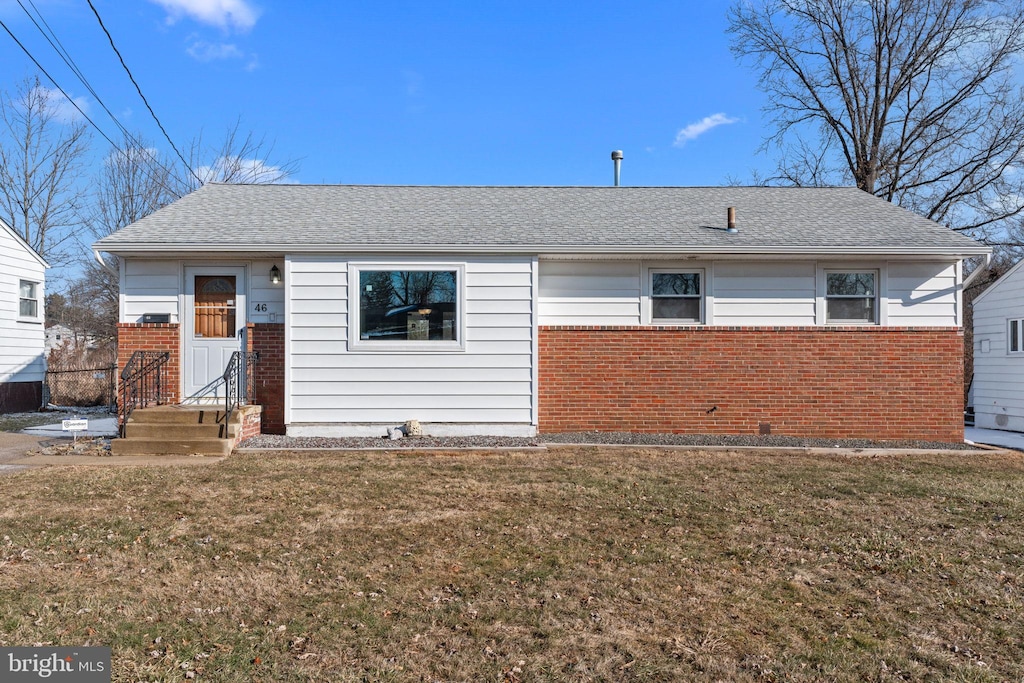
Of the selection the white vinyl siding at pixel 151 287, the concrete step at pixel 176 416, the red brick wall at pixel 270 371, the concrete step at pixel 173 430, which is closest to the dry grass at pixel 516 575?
the concrete step at pixel 173 430

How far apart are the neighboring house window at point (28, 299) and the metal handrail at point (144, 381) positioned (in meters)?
9.30

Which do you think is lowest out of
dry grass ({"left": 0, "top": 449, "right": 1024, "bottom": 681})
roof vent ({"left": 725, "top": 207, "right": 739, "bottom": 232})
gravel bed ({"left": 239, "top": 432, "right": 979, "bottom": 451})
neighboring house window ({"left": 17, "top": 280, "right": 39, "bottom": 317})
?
dry grass ({"left": 0, "top": 449, "right": 1024, "bottom": 681})

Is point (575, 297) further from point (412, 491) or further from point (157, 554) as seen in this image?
point (157, 554)

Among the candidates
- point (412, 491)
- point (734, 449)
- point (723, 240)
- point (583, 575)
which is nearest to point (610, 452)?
point (734, 449)

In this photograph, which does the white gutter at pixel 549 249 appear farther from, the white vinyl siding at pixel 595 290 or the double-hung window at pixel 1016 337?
the double-hung window at pixel 1016 337

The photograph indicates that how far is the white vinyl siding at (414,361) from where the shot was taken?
9.54 metres

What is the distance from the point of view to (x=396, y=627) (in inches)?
135

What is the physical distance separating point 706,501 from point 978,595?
243cm

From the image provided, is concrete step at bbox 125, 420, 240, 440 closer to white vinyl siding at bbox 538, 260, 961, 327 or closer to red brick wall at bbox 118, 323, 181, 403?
red brick wall at bbox 118, 323, 181, 403

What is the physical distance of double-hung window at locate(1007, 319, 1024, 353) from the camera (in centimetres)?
1269

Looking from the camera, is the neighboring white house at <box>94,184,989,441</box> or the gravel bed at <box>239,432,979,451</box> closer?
the gravel bed at <box>239,432,979,451</box>

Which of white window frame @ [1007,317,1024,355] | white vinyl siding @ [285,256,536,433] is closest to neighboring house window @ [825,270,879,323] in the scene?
white vinyl siding @ [285,256,536,433]

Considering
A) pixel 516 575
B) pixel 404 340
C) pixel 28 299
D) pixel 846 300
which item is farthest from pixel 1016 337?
pixel 28 299

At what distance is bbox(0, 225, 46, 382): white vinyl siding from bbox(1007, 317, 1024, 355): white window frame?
2227 cm
